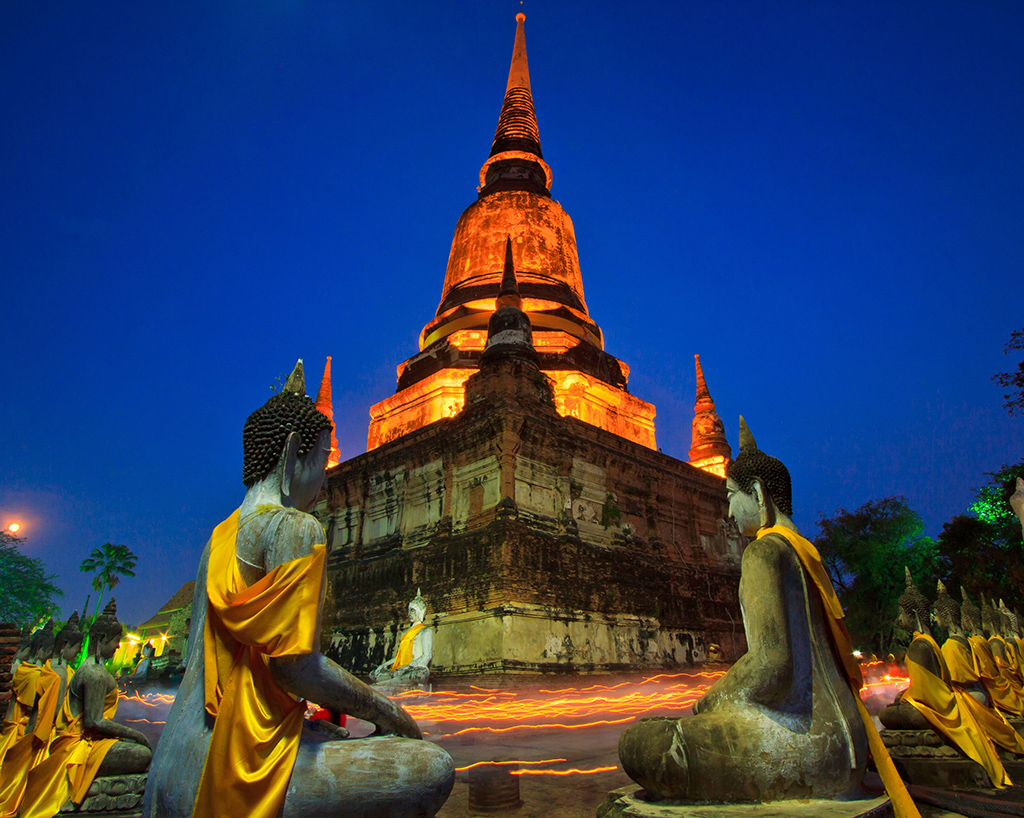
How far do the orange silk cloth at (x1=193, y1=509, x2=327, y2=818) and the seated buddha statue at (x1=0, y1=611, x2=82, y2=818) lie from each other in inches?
137

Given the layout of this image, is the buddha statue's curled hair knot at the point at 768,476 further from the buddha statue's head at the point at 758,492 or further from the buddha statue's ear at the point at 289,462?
the buddha statue's ear at the point at 289,462

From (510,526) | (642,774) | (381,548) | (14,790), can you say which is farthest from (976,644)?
(381,548)

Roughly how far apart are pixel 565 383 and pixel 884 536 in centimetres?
2045

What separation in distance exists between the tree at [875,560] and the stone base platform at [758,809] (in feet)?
90.1

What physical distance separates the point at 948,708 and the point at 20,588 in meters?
47.0

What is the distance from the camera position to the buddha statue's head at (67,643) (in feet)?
16.8

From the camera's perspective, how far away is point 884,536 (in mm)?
28750

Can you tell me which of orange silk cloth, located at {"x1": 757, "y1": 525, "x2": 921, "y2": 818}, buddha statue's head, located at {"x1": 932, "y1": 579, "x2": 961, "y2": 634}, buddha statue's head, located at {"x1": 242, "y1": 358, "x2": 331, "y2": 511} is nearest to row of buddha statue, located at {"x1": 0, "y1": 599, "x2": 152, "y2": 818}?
buddha statue's head, located at {"x1": 242, "y1": 358, "x2": 331, "y2": 511}

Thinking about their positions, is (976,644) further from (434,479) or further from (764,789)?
(434,479)

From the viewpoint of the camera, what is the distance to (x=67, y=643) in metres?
5.23

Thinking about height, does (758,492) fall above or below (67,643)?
above

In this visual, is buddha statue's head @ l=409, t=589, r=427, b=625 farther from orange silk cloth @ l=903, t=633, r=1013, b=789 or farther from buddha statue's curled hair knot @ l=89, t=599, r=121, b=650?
orange silk cloth @ l=903, t=633, r=1013, b=789

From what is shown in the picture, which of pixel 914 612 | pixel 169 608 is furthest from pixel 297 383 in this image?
pixel 169 608

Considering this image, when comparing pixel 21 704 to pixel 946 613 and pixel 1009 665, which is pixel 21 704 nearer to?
pixel 946 613
